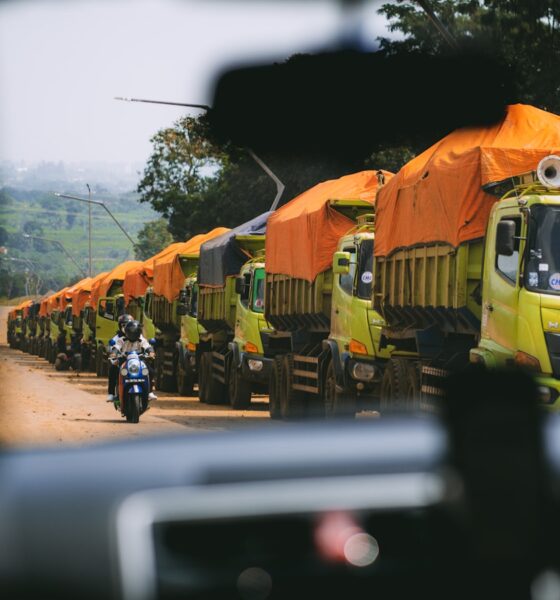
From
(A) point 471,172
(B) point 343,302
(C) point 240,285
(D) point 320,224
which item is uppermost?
(A) point 471,172

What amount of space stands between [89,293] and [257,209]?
8.21 metres

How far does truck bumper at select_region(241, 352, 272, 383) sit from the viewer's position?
73.1 ft

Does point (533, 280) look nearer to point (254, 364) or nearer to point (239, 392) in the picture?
point (254, 364)

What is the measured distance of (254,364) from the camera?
22.5 meters

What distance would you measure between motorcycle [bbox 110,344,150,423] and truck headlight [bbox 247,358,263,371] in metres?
3.14

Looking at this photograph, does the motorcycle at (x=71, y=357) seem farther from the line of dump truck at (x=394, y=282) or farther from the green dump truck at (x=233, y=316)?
the green dump truck at (x=233, y=316)

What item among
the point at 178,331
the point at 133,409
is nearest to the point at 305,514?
the point at 133,409

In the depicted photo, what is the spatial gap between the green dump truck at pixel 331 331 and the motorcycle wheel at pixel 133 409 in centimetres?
199

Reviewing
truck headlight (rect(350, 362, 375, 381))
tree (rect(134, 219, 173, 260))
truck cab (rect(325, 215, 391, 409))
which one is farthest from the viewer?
tree (rect(134, 219, 173, 260))

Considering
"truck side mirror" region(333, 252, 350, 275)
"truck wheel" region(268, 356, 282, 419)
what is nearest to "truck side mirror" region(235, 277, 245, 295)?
"truck wheel" region(268, 356, 282, 419)

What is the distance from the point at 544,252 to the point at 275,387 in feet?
31.8

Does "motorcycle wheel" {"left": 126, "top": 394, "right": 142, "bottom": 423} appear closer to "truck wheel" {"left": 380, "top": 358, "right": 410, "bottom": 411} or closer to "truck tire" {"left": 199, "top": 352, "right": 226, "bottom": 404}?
"truck wheel" {"left": 380, "top": 358, "right": 410, "bottom": 411}

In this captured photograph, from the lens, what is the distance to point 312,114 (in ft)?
12.9

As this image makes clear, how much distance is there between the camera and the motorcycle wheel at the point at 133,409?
19.2m
